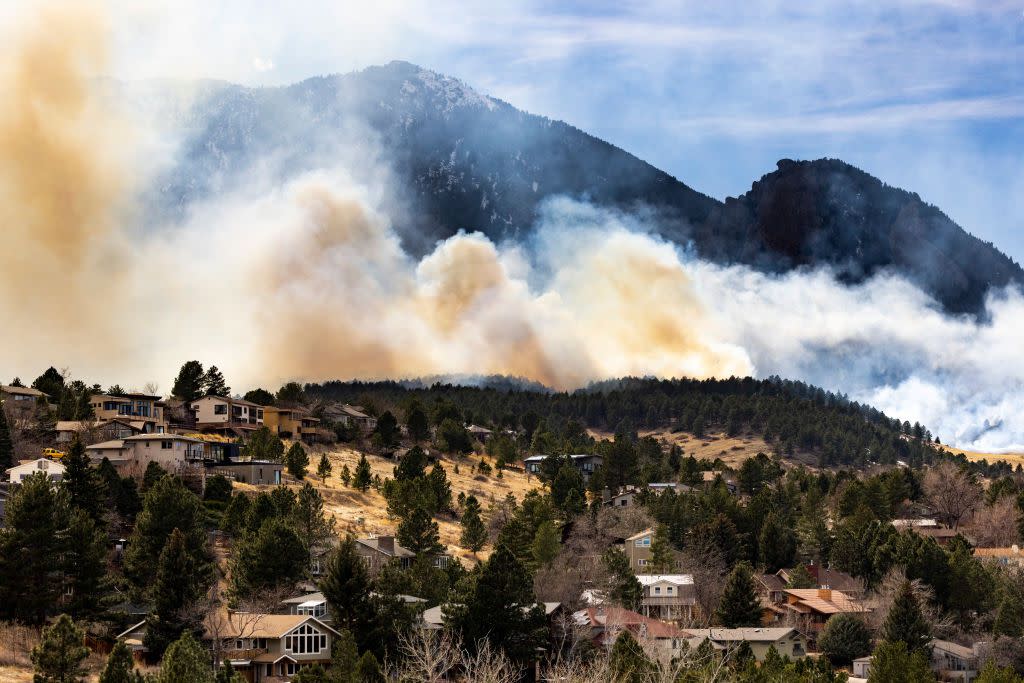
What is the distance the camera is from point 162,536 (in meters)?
93.5

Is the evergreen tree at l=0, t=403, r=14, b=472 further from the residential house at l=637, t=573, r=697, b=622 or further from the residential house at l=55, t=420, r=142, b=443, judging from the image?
the residential house at l=637, t=573, r=697, b=622

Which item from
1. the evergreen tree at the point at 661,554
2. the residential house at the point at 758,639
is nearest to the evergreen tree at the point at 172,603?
the residential house at the point at 758,639

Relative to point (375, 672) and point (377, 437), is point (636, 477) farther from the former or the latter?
point (375, 672)

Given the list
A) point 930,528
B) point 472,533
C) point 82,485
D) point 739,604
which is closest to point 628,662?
point 739,604

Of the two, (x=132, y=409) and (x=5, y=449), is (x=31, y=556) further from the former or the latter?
(x=132, y=409)

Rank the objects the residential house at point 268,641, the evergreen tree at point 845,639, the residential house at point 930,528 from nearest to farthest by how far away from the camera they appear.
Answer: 1. the residential house at point 268,641
2. the evergreen tree at point 845,639
3. the residential house at point 930,528

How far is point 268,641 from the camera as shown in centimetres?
8644

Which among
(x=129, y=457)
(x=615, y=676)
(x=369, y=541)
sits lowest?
(x=615, y=676)

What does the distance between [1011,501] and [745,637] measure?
57721mm

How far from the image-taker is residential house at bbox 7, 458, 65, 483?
4291 inches

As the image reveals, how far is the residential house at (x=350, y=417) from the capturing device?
577 ft

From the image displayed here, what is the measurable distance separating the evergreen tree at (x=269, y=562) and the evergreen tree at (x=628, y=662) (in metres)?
23.6

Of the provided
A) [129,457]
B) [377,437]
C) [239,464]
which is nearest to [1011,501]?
[377,437]

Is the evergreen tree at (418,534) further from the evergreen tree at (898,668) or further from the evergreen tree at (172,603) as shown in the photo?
the evergreen tree at (898,668)
